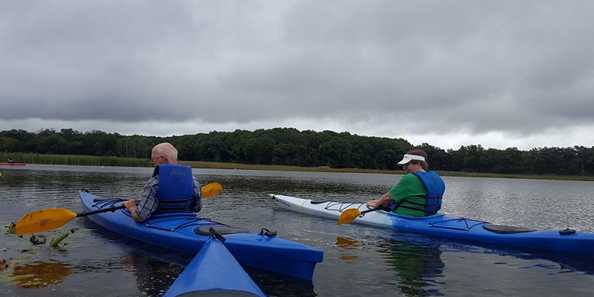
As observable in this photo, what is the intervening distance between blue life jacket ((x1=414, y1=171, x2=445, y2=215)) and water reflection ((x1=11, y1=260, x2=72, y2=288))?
7395 millimetres

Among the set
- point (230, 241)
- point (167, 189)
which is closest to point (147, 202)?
point (167, 189)

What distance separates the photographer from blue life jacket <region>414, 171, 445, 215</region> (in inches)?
445

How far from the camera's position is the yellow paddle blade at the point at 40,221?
845 cm

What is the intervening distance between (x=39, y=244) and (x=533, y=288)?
8.28m

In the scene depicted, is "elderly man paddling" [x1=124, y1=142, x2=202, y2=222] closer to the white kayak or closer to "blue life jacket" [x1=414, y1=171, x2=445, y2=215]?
the white kayak

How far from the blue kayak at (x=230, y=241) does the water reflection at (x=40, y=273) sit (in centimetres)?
156

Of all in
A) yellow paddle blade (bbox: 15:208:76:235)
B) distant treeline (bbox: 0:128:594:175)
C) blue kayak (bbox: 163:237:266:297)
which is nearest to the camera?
blue kayak (bbox: 163:237:266:297)

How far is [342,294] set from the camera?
6.48 metres

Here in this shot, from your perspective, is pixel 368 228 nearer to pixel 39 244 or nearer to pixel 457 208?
pixel 39 244

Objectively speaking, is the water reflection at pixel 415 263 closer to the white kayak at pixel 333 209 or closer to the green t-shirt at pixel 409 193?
the green t-shirt at pixel 409 193

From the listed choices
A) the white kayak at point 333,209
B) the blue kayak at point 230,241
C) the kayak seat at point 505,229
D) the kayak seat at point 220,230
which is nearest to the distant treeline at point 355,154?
the white kayak at point 333,209

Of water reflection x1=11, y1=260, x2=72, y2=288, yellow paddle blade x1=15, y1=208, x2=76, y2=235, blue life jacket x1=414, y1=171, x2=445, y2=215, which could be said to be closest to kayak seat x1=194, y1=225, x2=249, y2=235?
water reflection x1=11, y1=260, x2=72, y2=288

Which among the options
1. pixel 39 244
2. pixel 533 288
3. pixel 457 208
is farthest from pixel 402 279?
pixel 457 208

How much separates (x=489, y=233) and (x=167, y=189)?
637cm
